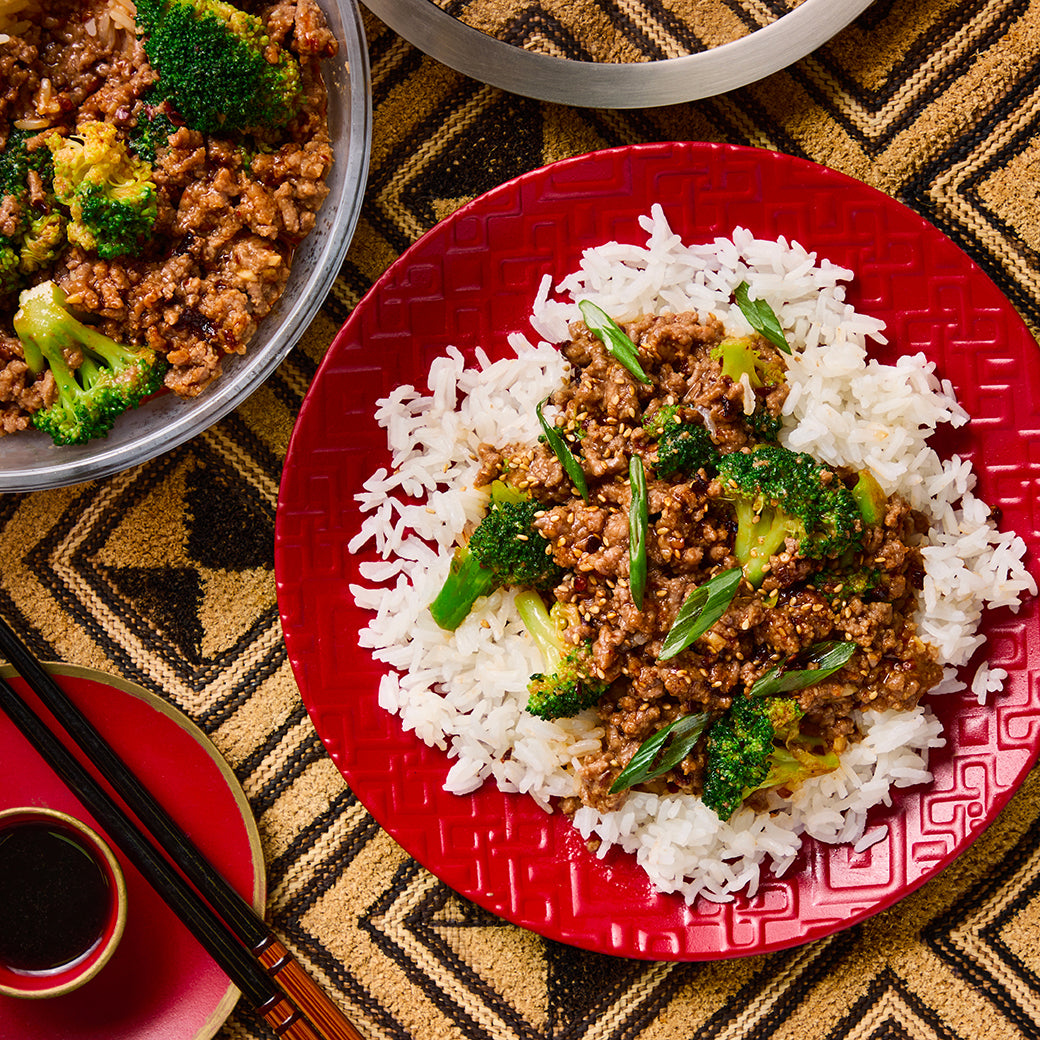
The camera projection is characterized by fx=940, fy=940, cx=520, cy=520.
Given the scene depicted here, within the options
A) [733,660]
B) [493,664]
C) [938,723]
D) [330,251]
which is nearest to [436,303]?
[330,251]

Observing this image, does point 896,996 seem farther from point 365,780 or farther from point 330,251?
point 330,251

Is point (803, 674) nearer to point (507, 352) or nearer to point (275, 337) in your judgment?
point (507, 352)

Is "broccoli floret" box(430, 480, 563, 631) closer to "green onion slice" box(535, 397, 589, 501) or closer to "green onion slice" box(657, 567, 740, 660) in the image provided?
"green onion slice" box(535, 397, 589, 501)

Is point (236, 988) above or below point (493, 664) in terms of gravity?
below

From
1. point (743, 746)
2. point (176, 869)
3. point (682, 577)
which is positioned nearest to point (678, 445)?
point (682, 577)

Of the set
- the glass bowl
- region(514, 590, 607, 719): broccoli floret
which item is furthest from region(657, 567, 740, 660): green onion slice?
the glass bowl

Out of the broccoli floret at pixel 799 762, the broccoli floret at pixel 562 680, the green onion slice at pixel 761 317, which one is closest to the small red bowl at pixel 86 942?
the broccoli floret at pixel 562 680

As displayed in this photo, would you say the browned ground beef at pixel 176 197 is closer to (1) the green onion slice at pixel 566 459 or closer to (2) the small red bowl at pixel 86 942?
(1) the green onion slice at pixel 566 459

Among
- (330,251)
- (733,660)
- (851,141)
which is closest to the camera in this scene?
(733,660)
